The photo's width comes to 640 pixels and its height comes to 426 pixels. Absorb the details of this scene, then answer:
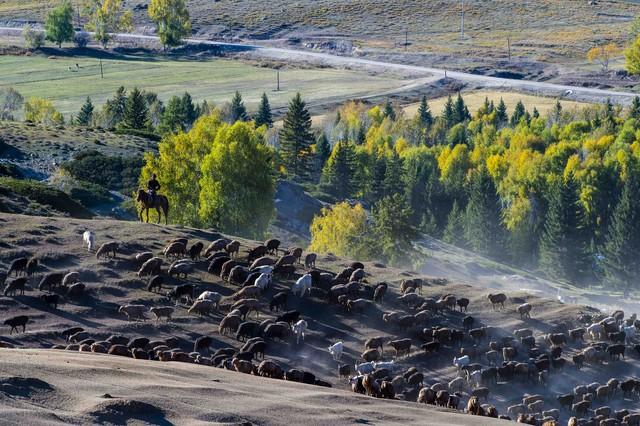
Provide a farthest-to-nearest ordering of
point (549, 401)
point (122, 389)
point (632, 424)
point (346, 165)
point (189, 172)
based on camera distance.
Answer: point (346, 165)
point (189, 172)
point (549, 401)
point (632, 424)
point (122, 389)

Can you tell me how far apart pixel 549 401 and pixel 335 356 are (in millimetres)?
8594

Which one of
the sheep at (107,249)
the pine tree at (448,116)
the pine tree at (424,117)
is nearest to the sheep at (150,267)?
the sheep at (107,249)

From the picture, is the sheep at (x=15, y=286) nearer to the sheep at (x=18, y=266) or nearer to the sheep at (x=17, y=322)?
the sheep at (x=18, y=266)

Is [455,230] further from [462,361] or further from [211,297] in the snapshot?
[462,361]

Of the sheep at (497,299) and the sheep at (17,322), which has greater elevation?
the sheep at (17,322)

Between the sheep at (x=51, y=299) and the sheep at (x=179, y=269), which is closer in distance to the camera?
the sheep at (x=51, y=299)

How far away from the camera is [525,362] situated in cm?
5238

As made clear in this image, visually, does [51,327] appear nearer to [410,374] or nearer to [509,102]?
[410,374]

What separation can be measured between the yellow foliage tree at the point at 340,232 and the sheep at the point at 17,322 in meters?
50.2

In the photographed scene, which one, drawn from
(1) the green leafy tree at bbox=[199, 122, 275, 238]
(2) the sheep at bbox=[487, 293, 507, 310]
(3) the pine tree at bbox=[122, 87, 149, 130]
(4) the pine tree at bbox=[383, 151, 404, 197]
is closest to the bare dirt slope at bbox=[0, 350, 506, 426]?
(2) the sheep at bbox=[487, 293, 507, 310]

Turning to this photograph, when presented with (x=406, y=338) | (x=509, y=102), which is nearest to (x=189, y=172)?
(x=406, y=338)

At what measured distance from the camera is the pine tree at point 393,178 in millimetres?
125750

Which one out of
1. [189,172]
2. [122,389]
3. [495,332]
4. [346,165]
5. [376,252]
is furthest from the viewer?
[346,165]

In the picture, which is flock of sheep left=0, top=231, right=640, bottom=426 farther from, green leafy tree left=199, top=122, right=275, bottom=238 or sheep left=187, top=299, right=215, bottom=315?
green leafy tree left=199, top=122, right=275, bottom=238
